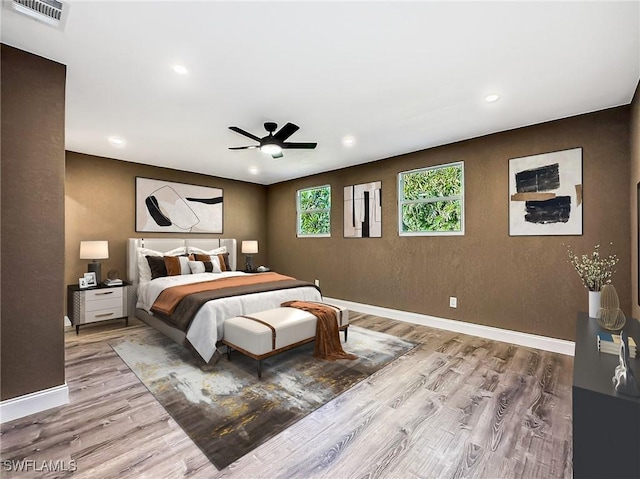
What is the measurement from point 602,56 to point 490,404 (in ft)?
8.83

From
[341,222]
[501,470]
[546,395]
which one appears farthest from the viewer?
[341,222]

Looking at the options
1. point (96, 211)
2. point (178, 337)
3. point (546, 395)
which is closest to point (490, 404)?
point (546, 395)

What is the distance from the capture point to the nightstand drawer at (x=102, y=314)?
3989 millimetres

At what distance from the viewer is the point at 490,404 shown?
2301 millimetres

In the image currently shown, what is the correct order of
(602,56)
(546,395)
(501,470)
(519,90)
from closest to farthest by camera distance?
(501,470) → (602,56) → (546,395) → (519,90)

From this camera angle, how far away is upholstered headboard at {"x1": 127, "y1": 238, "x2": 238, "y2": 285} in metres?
4.78

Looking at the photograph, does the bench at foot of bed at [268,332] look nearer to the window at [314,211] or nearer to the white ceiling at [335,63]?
the white ceiling at [335,63]

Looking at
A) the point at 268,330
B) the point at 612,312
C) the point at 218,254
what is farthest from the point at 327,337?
the point at 218,254

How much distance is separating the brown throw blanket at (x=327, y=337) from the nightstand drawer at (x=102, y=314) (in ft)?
9.35

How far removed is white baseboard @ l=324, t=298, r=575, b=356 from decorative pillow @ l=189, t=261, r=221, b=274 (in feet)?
8.25

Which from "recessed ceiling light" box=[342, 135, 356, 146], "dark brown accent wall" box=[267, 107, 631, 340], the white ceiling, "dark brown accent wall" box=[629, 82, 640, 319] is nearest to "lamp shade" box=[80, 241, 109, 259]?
the white ceiling

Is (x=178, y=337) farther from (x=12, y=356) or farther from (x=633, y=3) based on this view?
(x=633, y=3)

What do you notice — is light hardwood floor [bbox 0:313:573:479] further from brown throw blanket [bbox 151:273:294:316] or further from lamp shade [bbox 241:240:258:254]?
lamp shade [bbox 241:240:258:254]

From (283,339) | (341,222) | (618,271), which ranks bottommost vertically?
(283,339)
